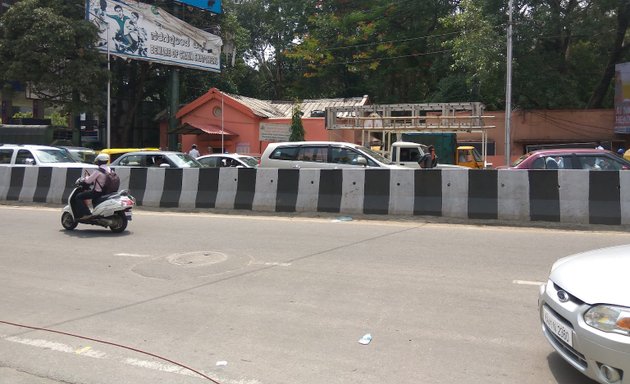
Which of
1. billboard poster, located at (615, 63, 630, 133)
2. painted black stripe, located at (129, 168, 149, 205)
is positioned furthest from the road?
billboard poster, located at (615, 63, 630, 133)

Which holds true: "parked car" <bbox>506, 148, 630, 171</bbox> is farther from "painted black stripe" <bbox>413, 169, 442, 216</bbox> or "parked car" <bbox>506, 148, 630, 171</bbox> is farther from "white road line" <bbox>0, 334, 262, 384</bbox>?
"white road line" <bbox>0, 334, 262, 384</bbox>

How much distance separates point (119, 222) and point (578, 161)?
9.54 metres

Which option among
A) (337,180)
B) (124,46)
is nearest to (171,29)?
(124,46)

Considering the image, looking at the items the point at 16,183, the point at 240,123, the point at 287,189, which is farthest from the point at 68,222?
the point at 240,123

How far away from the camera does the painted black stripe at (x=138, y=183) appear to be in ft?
48.8

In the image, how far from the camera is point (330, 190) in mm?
12836

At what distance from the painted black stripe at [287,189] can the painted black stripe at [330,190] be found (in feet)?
2.01

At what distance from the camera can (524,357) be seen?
4.39 metres

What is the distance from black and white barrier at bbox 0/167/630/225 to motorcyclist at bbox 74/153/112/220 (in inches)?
149

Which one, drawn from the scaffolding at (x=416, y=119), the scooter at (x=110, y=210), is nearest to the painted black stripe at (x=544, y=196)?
the scooter at (x=110, y=210)

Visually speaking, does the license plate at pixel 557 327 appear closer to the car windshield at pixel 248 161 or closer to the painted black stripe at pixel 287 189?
the painted black stripe at pixel 287 189

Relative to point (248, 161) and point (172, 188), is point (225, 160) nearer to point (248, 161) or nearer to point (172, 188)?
point (248, 161)

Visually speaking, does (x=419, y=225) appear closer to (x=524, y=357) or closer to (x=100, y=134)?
(x=524, y=357)

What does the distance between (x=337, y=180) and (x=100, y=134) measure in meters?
34.6
